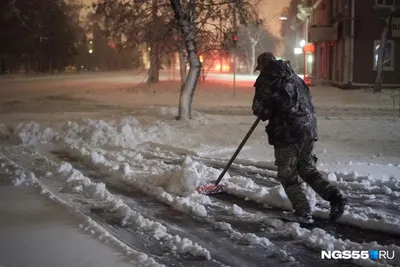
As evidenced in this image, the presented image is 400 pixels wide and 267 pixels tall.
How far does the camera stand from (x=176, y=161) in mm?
8938

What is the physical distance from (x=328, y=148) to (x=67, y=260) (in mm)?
6973

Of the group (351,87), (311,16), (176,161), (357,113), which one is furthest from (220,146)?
(311,16)

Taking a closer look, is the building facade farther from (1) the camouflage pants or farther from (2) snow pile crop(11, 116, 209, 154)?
(1) the camouflage pants

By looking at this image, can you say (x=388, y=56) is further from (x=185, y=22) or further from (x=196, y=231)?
(x=196, y=231)

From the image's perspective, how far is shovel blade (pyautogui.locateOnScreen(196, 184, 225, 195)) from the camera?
21.3 ft

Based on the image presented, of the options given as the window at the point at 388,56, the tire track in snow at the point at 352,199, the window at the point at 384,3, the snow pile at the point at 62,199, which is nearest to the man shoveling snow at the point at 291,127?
the tire track in snow at the point at 352,199

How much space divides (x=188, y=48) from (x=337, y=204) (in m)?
8.76

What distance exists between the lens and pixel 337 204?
524 centimetres

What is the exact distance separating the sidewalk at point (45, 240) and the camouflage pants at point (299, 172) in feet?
6.88

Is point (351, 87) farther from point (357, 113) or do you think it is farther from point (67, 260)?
point (67, 260)

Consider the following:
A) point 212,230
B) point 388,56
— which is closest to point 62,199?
point 212,230

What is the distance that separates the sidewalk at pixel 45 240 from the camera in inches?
167

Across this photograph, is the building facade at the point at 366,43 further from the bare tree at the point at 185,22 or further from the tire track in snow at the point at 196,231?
the tire track in snow at the point at 196,231

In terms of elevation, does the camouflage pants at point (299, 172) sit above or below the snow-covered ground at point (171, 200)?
above
